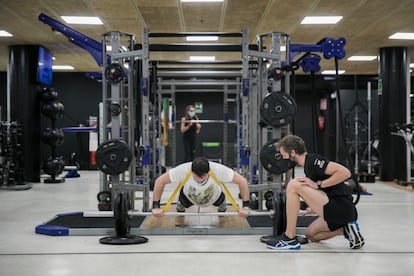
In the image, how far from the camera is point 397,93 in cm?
1016

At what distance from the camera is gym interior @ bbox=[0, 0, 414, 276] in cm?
388

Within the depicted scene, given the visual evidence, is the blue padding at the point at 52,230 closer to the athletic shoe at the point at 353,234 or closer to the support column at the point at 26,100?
the athletic shoe at the point at 353,234

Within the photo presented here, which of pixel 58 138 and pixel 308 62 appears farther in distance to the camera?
pixel 58 138

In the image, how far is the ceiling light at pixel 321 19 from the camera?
7777 millimetres

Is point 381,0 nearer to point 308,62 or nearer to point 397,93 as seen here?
point 308,62

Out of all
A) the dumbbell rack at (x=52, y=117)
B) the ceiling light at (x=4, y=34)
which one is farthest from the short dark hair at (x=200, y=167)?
the dumbbell rack at (x=52, y=117)

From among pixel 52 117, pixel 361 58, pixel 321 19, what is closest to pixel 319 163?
pixel 321 19

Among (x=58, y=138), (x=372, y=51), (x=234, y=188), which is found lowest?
(x=234, y=188)

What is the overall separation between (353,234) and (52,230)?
2535 millimetres

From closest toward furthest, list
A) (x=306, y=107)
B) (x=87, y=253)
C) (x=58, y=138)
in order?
(x=87, y=253) < (x=58, y=138) < (x=306, y=107)

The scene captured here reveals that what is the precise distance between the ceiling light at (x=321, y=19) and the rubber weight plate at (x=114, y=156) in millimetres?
4258

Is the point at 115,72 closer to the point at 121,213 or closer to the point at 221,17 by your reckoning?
the point at 121,213

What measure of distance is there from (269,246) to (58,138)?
6.79 m

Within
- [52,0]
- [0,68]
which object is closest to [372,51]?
[52,0]
